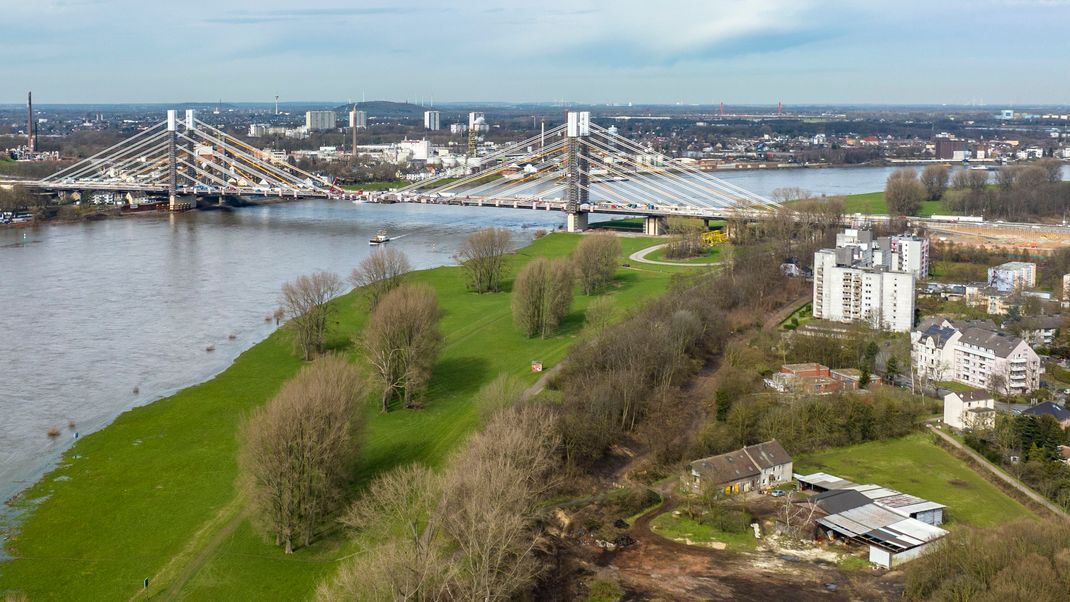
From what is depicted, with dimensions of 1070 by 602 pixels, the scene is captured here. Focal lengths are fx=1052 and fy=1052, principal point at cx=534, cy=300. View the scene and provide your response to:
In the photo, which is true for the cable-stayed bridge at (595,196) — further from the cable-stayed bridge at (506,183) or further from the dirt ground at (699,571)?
the dirt ground at (699,571)

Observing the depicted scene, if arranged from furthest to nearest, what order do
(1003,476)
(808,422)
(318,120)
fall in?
(318,120) < (808,422) < (1003,476)

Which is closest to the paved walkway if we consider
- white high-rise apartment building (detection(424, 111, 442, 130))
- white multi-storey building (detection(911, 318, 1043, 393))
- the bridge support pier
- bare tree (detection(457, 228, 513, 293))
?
white multi-storey building (detection(911, 318, 1043, 393))

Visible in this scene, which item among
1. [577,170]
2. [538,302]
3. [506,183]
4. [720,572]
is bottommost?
[720,572]

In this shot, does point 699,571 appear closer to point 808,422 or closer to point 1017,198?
point 808,422

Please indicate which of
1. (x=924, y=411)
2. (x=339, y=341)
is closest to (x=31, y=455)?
(x=339, y=341)

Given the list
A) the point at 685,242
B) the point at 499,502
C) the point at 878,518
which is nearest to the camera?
the point at 499,502

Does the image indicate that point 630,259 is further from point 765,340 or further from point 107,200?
point 107,200

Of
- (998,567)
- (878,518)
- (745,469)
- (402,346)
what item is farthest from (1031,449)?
(402,346)
